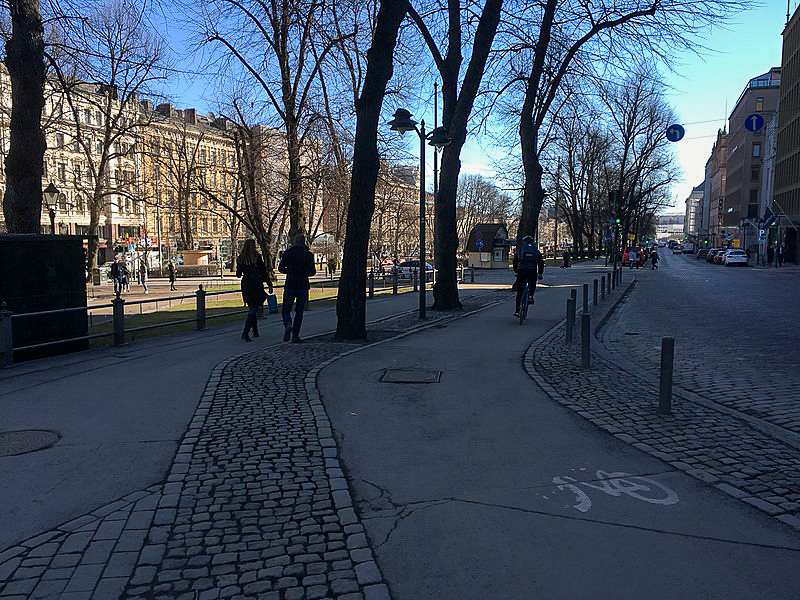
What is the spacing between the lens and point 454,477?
5156mm

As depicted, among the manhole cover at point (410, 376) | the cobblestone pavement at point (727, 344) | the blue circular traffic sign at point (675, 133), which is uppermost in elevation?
the blue circular traffic sign at point (675, 133)

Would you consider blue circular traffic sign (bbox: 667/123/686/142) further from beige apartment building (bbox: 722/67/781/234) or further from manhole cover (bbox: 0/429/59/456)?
beige apartment building (bbox: 722/67/781/234)

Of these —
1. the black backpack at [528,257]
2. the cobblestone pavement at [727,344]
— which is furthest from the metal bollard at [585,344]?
the black backpack at [528,257]

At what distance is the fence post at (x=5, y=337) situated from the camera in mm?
9414

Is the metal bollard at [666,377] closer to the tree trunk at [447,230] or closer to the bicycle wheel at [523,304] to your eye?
the bicycle wheel at [523,304]

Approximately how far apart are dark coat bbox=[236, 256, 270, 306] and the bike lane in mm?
5139

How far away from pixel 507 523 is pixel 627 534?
72cm

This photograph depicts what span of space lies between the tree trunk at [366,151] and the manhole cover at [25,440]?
6.41 metres

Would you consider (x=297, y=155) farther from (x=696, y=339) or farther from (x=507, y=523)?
(x=507, y=523)

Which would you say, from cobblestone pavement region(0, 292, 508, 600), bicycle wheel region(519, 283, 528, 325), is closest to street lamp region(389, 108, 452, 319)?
bicycle wheel region(519, 283, 528, 325)

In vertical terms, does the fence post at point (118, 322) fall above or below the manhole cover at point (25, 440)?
above

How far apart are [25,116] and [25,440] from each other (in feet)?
30.9

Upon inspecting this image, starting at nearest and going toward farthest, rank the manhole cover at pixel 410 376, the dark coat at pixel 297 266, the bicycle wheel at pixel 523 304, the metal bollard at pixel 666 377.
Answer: the metal bollard at pixel 666 377
the manhole cover at pixel 410 376
the dark coat at pixel 297 266
the bicycle wheel at pixel 523 304

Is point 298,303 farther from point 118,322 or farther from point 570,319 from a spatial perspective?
point 570,319
